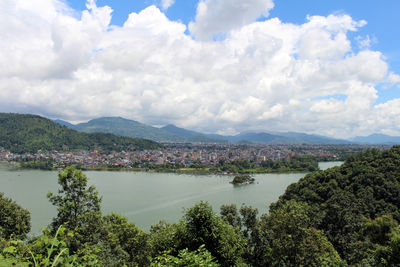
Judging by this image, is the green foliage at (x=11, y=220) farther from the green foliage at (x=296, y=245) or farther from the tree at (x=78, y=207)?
the green foliage at (x=296, y=245)

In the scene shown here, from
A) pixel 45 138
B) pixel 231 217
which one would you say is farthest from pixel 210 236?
pixel 45 138

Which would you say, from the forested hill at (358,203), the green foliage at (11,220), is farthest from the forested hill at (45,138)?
the forested hill at (358,203)

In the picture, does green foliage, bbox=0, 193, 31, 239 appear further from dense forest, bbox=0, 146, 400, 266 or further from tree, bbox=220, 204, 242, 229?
tree, bbox=220, 204, 242, 229

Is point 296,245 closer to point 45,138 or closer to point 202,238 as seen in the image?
point 202,238

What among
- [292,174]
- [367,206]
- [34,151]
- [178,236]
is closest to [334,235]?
[367,206]

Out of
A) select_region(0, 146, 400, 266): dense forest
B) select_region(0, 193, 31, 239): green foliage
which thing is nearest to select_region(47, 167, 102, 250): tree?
select_region(0, 146, 400, 266): dense forest
